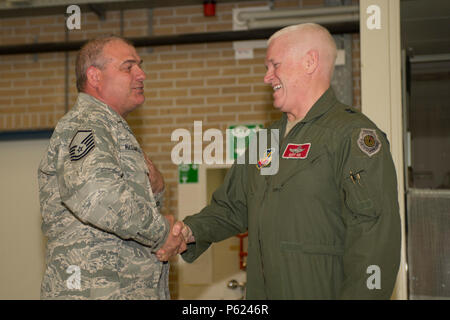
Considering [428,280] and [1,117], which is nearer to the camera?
[428,280]

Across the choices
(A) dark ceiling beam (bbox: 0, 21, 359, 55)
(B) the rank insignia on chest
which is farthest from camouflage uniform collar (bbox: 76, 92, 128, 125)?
(A) dark ceiling beam (bbox: 0, 21, 359, 55)

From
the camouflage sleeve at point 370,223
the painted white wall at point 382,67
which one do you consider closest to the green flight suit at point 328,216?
the camouflage sleeve at point 370,223

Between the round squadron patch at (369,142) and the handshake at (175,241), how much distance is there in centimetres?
96

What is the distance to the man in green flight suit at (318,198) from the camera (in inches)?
71.0

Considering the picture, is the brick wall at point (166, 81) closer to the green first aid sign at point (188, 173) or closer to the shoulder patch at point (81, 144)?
the green first aid sign at point (188, 173)

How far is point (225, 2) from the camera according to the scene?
15.2ft

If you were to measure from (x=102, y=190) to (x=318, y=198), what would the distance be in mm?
847

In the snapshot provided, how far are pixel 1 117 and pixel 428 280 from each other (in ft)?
13.7

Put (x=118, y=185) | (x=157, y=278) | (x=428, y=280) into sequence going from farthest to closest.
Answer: (x=428, y=280) → (x=157, y=278) → (x=118, y=185)

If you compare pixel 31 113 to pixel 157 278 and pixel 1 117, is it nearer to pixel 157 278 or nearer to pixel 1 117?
pixel 1 117

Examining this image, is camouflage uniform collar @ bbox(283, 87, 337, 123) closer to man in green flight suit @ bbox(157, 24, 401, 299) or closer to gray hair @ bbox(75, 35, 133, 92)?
man in green flight suit @ bbox(157, 24, 401, 299)

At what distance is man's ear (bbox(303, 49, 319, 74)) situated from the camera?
2164mm

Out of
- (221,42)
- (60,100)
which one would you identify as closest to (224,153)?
(221,42)

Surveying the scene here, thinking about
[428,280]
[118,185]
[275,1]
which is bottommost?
[428,280]
